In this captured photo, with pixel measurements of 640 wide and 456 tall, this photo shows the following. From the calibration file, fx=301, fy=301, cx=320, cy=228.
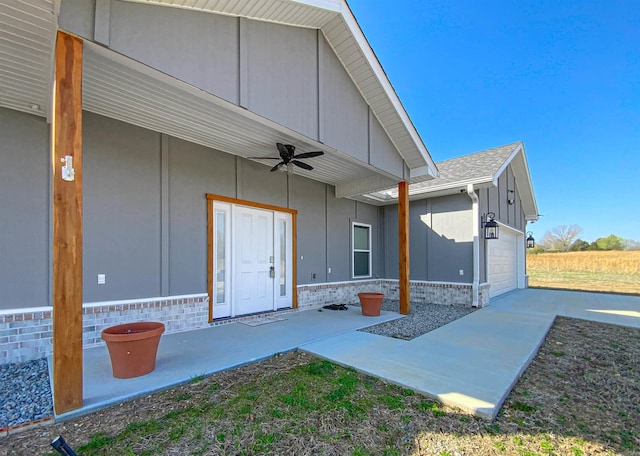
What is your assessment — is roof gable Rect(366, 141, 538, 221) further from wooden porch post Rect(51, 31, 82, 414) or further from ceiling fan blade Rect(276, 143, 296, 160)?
wooden porch post Rect(51, 31, 82, 414)

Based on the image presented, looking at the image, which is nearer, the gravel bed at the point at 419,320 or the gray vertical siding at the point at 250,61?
the gray vertical siding at the point at 250,61

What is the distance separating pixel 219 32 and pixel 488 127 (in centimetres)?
1594

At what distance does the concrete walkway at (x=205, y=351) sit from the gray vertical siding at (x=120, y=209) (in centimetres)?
96

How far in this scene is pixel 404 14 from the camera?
890cm

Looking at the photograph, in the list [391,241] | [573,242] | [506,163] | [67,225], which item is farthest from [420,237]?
[573,242]

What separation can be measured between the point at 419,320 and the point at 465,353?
2.22 metres

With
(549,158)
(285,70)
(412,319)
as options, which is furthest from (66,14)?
(549,158)

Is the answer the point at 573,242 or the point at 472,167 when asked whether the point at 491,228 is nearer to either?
the point at 472,167

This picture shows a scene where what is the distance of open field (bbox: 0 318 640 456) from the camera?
7.27 feet

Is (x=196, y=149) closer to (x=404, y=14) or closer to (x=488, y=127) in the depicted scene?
(x=404, y=14)

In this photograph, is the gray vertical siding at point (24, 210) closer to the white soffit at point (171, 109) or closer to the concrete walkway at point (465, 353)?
the white soffit at point (171, 109)

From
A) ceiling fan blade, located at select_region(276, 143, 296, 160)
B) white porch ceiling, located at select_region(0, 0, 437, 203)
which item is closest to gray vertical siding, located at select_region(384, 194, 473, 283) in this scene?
white porch ceiling, located at select_region(0, 0, 437, 203)

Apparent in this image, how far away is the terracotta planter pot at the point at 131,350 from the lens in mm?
3209

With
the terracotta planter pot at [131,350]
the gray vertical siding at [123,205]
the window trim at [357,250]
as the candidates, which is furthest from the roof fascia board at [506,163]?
the terracotta planter pot at [131,350]
